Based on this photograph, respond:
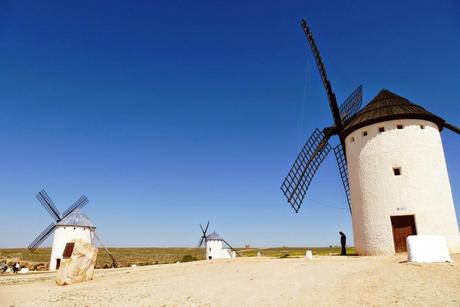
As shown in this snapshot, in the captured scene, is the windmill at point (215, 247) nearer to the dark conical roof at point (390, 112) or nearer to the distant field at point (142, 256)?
the distant field at point (142, 256)

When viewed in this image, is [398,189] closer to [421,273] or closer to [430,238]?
[430,238]

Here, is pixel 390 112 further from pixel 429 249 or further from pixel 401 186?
pixel 429 249

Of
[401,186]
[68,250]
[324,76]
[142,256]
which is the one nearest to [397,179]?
[401,186]

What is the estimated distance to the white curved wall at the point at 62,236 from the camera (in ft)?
110

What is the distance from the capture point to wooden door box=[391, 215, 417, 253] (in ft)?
52.3

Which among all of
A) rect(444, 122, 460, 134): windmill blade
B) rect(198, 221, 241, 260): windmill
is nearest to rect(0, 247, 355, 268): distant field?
rect(198, 221, 241, 260): windmill

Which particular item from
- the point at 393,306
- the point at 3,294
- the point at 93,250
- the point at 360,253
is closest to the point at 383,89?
the point at 360,253

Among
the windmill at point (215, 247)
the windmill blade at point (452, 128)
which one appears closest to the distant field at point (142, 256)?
the windmill at point (215, 247)

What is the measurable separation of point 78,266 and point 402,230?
16.7 meters

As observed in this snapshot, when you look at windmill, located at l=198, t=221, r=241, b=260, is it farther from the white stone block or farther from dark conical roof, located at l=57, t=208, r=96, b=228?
the white stone block

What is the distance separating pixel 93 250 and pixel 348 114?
19530mm

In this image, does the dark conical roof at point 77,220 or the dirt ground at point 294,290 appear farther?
the dark conical roof at point 77,220

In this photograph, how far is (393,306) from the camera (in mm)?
6641

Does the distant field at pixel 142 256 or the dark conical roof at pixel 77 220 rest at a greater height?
the dark conical roof at pixel 77 220
